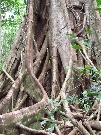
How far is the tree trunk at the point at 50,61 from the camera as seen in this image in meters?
2.34

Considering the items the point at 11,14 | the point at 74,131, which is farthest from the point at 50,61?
the point at 11,14

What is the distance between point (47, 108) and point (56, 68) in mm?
1028

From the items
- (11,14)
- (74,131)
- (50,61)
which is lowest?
(74,131)

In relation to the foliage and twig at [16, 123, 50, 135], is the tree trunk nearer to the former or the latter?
twig at [16, 123, 50, 135]

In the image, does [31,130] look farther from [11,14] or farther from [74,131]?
[11,14]

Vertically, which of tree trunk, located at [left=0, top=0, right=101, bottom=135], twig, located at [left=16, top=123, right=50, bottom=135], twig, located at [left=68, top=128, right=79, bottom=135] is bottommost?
twig, located at [left=68, top=128, right=79, bottom=135]

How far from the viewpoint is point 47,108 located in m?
2.13

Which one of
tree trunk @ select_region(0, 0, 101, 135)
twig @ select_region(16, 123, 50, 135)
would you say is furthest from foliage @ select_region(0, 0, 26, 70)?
twig @ select_region(16, 123, 50, 135)

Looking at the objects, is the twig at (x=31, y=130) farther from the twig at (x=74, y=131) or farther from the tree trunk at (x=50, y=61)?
the twig at (x=74, y=131)

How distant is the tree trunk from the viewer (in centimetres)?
234

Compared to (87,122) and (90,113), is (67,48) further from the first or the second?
(87,122)

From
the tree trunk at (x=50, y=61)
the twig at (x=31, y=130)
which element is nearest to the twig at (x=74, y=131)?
the tree trunk at (x=50, y=61)

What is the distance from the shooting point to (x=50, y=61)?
11.0 feet

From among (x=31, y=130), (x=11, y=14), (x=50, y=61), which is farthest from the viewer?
(x=11, y=14)
